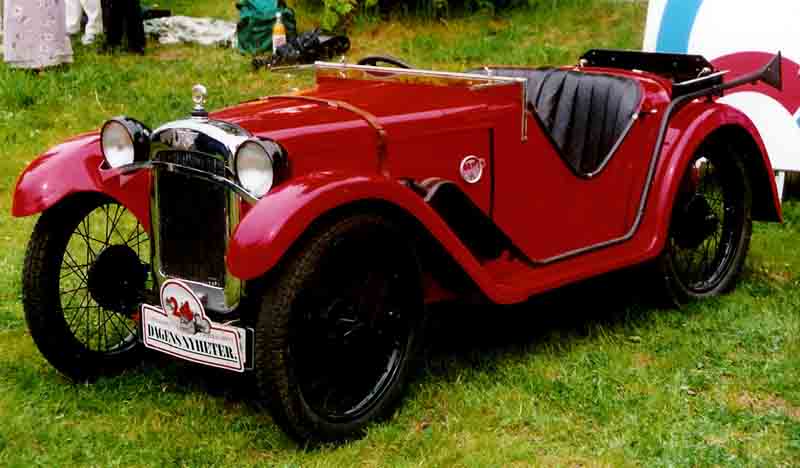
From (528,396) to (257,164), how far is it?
137cm

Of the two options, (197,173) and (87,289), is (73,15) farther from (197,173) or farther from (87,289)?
(197,173)

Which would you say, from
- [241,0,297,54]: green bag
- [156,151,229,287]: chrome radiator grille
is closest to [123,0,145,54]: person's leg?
[241,0,297,54]: green bag

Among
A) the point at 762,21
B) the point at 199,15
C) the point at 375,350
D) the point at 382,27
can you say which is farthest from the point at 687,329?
the point at 199,15

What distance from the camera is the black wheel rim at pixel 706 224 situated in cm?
481

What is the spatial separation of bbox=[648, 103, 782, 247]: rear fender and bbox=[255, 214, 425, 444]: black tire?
149 centimetres

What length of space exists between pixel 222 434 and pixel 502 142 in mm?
1567

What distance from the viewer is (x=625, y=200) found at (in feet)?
15.2

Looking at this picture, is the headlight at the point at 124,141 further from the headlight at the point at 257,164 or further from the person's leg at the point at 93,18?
the person's leg at the point at 93,18

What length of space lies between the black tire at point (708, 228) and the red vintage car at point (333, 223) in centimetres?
17

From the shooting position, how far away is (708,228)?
4859mm

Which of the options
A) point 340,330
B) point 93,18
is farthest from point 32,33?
point 340,330

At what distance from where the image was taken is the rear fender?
15.0 feet

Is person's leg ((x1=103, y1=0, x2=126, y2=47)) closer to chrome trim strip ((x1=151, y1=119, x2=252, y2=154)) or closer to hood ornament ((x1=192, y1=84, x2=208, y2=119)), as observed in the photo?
hood ornament ((x1=192, y1=84, x2=208, y2=119))

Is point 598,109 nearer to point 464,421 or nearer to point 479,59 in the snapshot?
point 464,421
